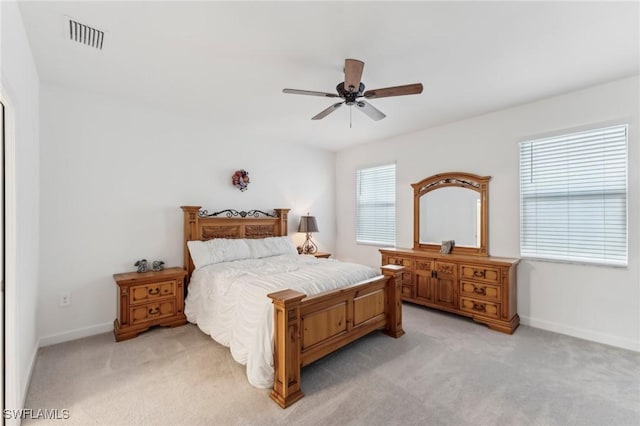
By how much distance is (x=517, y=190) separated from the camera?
3592 mm

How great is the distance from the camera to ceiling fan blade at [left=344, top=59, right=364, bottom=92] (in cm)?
212

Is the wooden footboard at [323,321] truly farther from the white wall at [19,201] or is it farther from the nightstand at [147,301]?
the nightstand at [147,301]

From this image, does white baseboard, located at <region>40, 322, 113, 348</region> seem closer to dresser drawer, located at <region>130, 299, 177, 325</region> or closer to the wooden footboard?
dresser drawer, located at <region>130, 299, 177, 325</region>

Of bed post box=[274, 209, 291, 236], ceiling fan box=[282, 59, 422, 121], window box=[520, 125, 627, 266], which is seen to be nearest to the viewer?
ceiling fan box=[282, 59, 422, 121]

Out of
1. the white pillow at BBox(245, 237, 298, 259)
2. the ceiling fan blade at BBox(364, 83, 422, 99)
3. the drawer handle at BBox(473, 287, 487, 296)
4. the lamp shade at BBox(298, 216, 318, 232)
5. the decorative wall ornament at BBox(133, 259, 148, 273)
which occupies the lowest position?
the drawer handle at BBox(473, 287, 487, 296)

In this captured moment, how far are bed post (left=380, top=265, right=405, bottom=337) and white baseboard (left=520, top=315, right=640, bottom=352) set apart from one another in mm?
1668

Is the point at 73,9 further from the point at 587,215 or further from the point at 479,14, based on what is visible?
the point at 587,215

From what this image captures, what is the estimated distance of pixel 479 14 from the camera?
76.2 inches

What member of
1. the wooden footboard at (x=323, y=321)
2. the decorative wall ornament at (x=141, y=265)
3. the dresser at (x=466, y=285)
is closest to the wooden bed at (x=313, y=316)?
the wooden footboard at (x=323, y=321)

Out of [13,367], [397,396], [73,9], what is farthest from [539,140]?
[13,367]

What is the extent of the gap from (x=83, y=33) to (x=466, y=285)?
4.56 meters

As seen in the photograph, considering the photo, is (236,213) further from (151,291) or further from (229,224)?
(151,291)

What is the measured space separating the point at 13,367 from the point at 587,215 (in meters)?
5.15

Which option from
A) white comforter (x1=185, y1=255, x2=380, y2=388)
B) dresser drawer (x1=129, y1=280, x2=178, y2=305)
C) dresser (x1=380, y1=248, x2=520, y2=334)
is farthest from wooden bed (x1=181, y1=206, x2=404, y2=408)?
dresser (x1=380, y1=248, x2=520, y2=334)
